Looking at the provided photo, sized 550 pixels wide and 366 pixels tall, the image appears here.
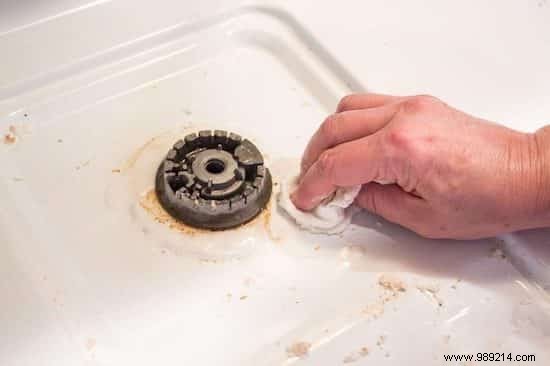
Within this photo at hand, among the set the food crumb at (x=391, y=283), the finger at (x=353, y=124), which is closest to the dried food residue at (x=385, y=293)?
the food crumb at (x=391, y=283)

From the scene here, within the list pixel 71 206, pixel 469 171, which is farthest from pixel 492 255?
pixel 71 206

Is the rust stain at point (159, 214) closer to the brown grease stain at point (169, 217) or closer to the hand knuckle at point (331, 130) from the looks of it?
the brown grease stain at point (169, 217)

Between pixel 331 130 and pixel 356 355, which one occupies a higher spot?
pixel 331 130

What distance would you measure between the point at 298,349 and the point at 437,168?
0.50ft

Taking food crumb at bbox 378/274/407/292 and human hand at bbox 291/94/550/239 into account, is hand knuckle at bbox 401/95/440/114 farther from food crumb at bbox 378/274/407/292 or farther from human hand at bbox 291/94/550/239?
food crumb at bbox 378/274/407/292

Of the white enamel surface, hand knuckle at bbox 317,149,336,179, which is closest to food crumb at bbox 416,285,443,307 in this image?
the white enamel surface

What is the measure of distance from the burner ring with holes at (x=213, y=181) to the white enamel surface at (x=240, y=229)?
1cm

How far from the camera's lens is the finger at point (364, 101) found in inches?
19.7

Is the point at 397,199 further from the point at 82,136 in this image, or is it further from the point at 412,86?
the point at 82,136

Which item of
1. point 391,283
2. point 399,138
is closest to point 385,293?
point 391,283

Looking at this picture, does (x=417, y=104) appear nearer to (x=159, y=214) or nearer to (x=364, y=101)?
(x=364, y=101)

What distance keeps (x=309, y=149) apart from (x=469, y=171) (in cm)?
12

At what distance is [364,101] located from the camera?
503mm

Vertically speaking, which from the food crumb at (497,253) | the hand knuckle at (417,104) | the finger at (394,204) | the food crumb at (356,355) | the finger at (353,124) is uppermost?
the finger at (353,124)
